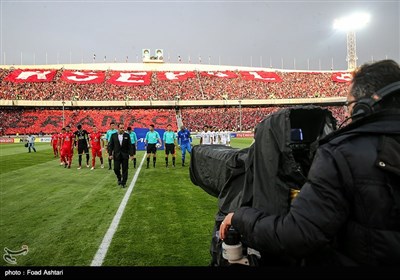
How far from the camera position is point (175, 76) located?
220ft

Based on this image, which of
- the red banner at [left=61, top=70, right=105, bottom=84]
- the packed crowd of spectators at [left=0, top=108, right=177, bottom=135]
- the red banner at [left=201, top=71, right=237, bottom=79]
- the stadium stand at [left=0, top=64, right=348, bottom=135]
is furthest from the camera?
the red banner at [left=201, top=71, right=237, bottom=79]

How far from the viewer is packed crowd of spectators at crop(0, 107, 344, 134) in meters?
50.9

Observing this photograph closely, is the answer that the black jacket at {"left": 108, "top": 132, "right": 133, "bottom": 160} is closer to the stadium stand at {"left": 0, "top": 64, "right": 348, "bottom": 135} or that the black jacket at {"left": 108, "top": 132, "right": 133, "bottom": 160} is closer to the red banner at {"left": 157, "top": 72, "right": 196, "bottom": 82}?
the stadium stand at {"left": 0, "top": 64, "right": 348, "bottom": 135}

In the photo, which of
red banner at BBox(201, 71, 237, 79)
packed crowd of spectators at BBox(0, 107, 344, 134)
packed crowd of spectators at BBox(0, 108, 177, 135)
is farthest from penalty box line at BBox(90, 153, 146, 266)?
red banner at BBox(201, 71, 237, 79)

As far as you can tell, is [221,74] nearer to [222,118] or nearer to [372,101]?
[222,118]

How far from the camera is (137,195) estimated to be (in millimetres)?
Answer: 9102

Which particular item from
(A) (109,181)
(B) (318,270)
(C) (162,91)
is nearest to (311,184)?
(B) (318,270)

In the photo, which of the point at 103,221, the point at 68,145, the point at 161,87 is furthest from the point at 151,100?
the point at 103,221

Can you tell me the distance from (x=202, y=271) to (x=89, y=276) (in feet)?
1.50

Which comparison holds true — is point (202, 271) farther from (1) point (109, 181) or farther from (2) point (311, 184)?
(1) point (109, 181)

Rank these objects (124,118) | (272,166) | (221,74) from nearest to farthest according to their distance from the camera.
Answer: (272,166)
(124,118)
(221,74)

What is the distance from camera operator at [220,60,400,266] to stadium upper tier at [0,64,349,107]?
54638 mm

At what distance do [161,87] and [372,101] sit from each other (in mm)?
61138

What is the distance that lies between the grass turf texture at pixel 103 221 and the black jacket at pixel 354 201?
2972mm
